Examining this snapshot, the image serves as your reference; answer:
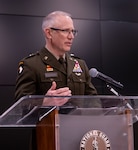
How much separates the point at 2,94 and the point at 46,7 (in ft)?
2.99

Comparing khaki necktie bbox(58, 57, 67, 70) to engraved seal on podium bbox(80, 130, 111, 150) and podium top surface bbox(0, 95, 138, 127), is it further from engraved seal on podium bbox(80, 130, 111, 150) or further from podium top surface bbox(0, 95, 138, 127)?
engraved seal on podium bbox(80, 130, 111, 150)

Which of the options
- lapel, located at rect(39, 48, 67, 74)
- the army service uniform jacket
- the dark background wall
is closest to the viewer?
the army service uniform jacket

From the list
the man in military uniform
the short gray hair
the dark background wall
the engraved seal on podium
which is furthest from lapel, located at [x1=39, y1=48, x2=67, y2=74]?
the dark background wall

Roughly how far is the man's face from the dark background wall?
4.34 feet

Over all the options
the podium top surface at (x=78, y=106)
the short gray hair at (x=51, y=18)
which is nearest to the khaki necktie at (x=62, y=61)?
the short gray hair at (x=51, y=18)

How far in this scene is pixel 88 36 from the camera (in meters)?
3.72

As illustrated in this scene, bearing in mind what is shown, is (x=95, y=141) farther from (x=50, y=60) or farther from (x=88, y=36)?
(x=88, y=36)

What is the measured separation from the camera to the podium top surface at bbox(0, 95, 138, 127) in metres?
1.20

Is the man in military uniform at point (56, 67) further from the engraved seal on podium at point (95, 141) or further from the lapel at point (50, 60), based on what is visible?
the engraved seal on podium at point (95, 141)

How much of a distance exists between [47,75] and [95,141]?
0.87 m

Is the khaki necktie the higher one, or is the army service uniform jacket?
the khaki necktie

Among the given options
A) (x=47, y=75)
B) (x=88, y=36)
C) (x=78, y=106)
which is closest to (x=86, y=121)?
(x=78, y=106)

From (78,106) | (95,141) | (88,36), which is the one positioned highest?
(88,36)

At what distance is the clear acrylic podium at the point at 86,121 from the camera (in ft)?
3.86
